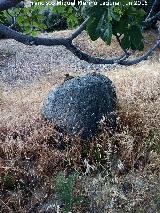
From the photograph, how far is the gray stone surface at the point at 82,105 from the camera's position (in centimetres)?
532

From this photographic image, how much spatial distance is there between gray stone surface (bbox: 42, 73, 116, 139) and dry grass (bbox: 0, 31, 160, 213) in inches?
5.1

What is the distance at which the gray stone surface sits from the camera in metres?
5.32

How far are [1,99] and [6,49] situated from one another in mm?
6497

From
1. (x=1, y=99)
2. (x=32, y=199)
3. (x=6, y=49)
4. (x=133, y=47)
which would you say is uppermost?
(x=133, y=47)

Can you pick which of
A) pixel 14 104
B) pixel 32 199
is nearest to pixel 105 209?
pixel 32 199

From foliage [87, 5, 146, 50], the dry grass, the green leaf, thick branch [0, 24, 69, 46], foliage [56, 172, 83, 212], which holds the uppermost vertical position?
foliage [87, 5, 146, 50]

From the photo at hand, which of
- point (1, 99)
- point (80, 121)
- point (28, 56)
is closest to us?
point (80, 121)

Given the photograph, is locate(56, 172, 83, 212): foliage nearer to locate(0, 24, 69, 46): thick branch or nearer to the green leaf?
locate(0, 24, 69, 46): thick branch

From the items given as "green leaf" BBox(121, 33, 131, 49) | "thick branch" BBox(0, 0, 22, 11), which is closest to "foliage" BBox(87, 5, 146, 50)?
"green leaf" BBox(121, 33, 131, 49)

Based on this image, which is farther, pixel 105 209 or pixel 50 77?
pixel 50 77

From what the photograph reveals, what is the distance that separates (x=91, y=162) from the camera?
5035 mm

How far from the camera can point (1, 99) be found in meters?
8.10

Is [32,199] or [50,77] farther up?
[32,199]

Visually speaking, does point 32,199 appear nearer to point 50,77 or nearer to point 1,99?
point 1,99
